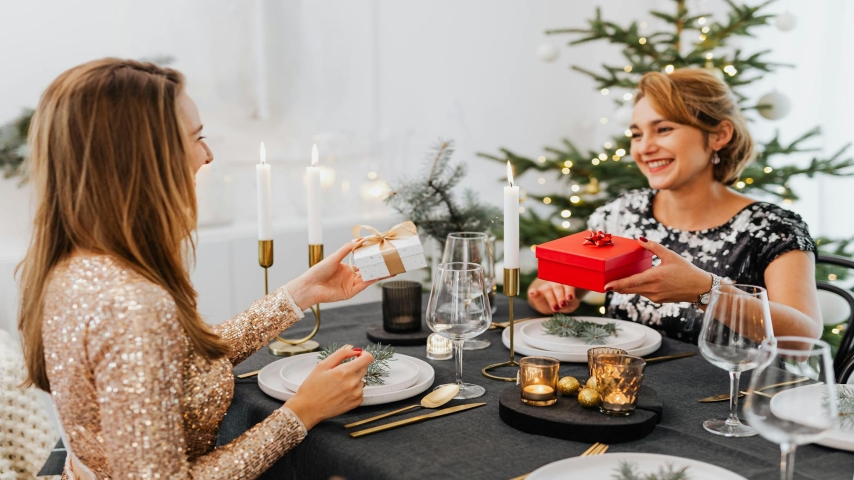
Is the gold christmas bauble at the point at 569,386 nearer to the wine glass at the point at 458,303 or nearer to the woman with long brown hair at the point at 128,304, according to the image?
the wine glass at the point at 458,303

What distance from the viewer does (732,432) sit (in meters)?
1.27

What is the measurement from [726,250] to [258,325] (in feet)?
4.25

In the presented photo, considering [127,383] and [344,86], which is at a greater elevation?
[344,86]

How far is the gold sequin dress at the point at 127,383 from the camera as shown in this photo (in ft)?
3.64

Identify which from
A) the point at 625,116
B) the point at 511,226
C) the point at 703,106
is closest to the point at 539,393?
the point at 511,226

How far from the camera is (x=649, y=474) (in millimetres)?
1092

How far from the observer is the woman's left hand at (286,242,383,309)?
1.72 m

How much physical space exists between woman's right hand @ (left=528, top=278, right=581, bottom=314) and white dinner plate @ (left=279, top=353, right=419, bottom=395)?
0.55 m

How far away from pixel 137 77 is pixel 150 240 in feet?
0.85

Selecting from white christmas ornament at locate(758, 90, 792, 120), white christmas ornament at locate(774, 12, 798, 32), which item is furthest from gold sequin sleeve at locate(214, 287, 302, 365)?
white christmas ornament at locate(774, 12, 798, 32)

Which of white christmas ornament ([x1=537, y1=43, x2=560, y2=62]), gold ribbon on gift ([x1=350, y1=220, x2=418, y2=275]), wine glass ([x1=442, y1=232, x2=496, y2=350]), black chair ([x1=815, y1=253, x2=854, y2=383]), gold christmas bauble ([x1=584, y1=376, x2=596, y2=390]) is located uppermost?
white christmas ornament ([x1=537, y1=43, x2=560, y2=62])

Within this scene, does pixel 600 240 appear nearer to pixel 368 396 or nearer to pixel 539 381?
pixel 539 381

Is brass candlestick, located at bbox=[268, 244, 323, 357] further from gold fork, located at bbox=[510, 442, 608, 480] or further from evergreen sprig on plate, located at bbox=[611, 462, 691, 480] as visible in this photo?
evergreen sprig on plate, located at bbox=[611, 462, 691, 480]

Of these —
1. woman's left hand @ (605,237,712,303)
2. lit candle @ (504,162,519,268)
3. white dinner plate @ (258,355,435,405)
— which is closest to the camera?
white dinner plate @ (258,355,435,405)
